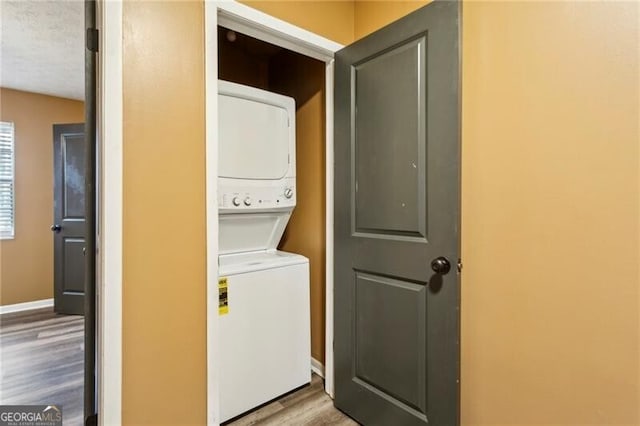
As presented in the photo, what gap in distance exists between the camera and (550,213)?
113 centimetres

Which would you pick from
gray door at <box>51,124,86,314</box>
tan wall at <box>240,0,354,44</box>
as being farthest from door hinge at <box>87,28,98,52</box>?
gray door at <box>51,124,86,314</box>

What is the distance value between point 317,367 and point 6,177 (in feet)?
12.7

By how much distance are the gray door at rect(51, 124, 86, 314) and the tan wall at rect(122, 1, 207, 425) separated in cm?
288

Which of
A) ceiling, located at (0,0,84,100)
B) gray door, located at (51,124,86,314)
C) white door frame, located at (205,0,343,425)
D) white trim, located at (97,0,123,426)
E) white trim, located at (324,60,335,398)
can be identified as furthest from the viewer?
gray door, located at (51,124,86,314)

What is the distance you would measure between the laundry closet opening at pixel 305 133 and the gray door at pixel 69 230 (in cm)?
218

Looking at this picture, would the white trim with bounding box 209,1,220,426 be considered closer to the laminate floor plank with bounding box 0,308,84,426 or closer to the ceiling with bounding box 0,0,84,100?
the laminate floor plank with bounding box 0,308,84,426

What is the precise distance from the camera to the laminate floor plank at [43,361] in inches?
76.0

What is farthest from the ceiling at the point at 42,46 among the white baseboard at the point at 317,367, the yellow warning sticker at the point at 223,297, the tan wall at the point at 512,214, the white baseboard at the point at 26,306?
the white baseboard at the point at 317,367

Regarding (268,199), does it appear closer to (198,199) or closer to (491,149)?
(198,199)

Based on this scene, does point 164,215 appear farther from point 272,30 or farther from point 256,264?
point 272,30

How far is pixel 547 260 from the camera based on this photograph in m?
1.15

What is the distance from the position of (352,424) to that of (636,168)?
166 centimetres

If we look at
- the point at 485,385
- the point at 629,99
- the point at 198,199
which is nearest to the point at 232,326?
the point at 198,199

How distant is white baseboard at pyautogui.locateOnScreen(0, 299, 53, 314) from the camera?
3.46 m
